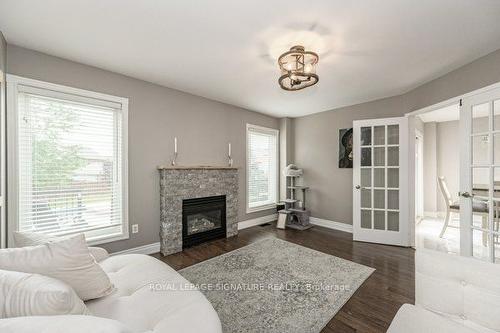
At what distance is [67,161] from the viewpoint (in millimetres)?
2486

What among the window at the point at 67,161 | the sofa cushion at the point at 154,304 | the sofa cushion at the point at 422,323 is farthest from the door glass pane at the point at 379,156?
the window at the point at 67,161

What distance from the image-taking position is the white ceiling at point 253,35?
5.36 feet

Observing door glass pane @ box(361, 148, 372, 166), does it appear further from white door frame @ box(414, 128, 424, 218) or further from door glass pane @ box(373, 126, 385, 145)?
white door frame @ box(414, 128, 424, 218)

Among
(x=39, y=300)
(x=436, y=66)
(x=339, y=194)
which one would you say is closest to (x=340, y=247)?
(x=339, y=194)

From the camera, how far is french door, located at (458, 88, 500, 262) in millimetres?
2240

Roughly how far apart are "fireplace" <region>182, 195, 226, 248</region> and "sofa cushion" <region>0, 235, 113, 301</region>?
6.71ft

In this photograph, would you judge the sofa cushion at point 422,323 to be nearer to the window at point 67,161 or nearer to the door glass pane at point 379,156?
the door glass pane at point 379,156

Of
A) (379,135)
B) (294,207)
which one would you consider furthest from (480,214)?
(294,207)

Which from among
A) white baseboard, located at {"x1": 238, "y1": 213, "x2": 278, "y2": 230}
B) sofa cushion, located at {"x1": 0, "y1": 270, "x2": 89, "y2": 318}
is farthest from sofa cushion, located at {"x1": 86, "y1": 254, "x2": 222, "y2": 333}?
white baseboard, located at {"x1": 238, "y1": 213, "x2": 278, "y2": 230}

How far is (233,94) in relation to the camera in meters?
3.54

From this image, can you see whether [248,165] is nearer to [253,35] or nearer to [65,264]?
[253,35]

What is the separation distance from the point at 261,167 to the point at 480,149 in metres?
3.32

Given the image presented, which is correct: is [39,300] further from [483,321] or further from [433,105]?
[433,105]

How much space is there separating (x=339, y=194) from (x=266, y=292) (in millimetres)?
2813
